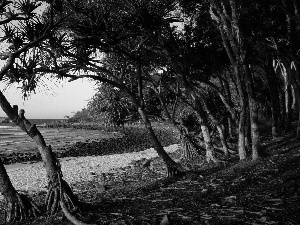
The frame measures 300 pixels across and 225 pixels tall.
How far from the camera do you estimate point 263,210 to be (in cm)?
473

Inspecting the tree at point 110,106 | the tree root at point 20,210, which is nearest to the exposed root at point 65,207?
the tree root at point 20,210

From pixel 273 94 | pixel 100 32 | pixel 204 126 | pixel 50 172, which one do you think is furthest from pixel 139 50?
pixel 273 94

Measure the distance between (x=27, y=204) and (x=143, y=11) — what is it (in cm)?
571

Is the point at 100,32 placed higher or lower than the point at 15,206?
higher

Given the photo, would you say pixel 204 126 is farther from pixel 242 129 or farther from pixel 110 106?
pixel 110 106

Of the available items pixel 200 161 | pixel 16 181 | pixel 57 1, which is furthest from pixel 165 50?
pixel 16 181

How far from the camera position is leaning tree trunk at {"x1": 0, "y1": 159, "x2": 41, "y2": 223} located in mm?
6164

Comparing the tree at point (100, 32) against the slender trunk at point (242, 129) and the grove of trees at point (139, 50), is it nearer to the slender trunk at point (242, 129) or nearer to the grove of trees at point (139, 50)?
the grove of trees at point (139, 50)

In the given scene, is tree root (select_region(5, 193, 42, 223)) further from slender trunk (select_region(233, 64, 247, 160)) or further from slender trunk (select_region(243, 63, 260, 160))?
slender trunk (select_region(233, 64, 247, 160))

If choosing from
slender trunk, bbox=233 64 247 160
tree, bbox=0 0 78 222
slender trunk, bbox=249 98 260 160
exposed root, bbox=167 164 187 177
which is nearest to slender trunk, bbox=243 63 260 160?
slender trunk, bbox=249 98 260 160

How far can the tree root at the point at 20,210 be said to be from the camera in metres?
6.16

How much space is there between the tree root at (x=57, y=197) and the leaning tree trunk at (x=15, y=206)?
19.6 inches

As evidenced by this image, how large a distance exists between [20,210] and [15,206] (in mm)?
140

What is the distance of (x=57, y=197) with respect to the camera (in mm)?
5910
